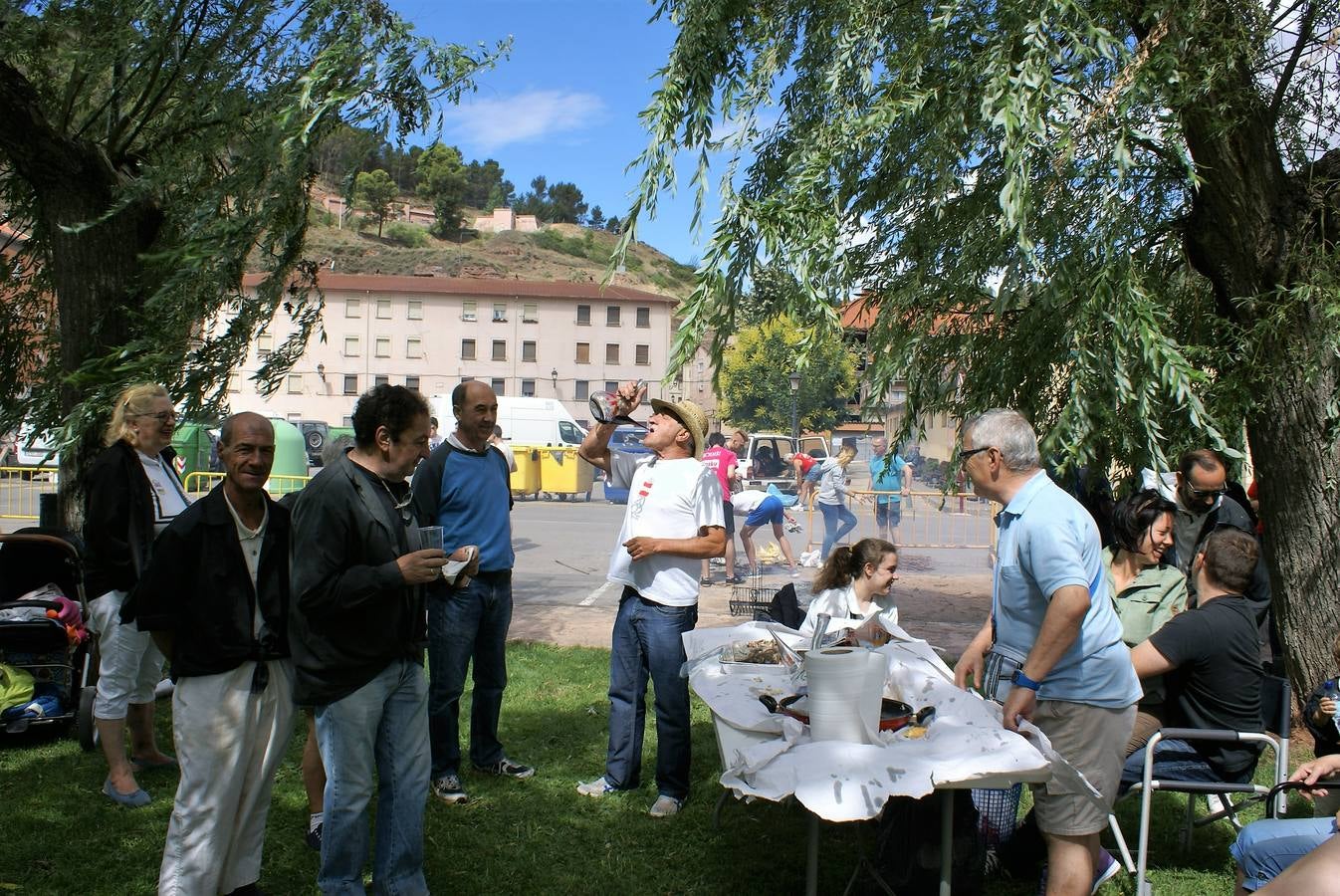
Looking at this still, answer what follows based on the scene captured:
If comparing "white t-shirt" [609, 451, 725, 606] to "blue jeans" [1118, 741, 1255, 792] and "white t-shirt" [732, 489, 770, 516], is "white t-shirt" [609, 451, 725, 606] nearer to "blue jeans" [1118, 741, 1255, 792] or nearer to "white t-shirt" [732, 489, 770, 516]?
"blue jeans" [1118, 741, 1255, 792]

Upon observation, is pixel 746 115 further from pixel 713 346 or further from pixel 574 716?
pixel 574 716

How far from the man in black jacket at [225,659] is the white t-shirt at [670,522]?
69.2 inches

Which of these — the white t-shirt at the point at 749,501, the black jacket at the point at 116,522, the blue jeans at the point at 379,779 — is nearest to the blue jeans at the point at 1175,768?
the blue jeans at the point at 379,779

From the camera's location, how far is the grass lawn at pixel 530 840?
4.02m

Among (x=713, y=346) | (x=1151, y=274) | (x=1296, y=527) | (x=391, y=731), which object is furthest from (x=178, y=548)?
(x=1296, y=527)

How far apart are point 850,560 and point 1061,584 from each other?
2458 mm

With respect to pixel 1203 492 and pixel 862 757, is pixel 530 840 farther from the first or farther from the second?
pixel 1203 492

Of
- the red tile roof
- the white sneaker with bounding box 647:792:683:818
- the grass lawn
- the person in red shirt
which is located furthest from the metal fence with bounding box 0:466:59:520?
the red tile roof

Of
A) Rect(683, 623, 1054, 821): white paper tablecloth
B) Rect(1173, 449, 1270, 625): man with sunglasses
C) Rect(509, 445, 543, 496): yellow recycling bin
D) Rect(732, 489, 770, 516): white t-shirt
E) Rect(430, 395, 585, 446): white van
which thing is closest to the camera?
Rect(683, 623, 1054, 821): white paper tablecloth

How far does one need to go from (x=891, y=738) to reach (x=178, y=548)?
2.48m

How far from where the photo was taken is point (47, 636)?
5402mm

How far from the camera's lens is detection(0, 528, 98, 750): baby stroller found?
17.4 ft

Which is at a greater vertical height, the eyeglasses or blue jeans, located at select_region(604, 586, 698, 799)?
the eyeglasses

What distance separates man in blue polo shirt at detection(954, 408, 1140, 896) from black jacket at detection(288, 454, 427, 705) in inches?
78.4
